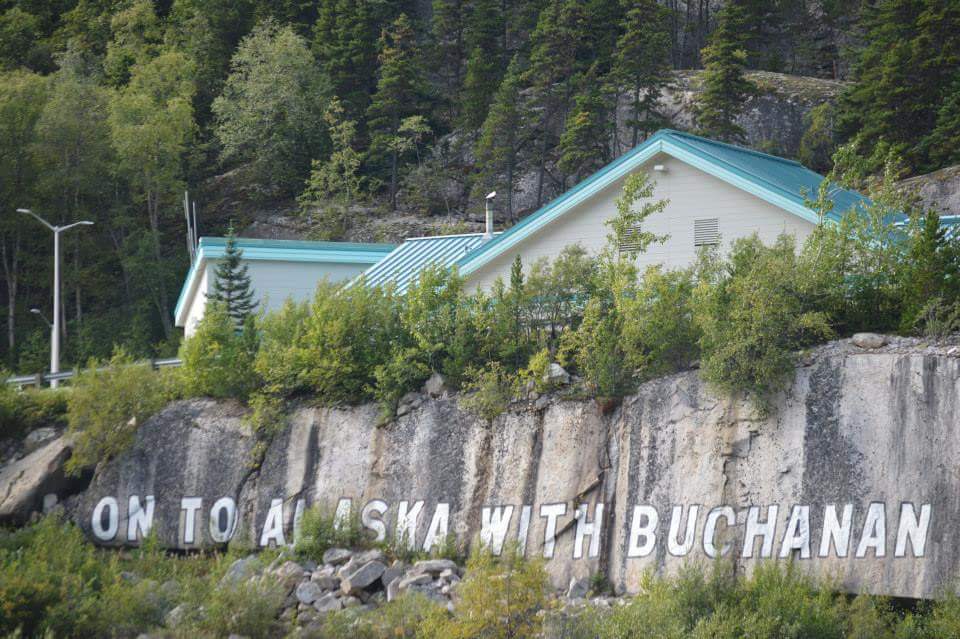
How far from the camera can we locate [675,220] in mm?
25234

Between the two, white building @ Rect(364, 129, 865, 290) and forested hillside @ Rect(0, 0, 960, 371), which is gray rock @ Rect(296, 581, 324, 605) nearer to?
white building @ Rect(364, 129, 865, 290)

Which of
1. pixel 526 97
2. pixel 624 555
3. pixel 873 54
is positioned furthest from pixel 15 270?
pixel 624 555

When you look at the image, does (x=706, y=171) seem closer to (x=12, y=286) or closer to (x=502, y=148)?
(x=502, y=148)

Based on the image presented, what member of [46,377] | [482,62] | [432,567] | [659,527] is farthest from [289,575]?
[482,62]

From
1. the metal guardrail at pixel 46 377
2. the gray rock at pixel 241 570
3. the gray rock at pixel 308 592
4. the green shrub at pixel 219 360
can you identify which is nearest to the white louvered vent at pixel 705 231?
the green shrub at pixel 219 360

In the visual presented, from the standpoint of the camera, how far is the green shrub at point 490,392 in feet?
72.0

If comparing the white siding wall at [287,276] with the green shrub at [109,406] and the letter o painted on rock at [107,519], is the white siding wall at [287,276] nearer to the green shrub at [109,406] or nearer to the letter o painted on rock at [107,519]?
the green shrub at [109,406]

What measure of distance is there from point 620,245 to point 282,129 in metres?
43.9

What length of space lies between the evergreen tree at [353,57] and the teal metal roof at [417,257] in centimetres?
3393

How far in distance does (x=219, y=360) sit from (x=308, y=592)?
24.8ft

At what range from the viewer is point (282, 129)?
2515 inches

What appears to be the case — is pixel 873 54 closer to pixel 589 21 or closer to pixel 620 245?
pixel 589 21

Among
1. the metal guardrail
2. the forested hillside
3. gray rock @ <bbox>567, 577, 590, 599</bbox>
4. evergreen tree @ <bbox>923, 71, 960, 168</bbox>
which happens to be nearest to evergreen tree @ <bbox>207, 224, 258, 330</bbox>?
the metal guardrail

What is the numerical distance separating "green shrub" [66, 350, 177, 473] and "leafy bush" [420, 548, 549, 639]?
1148cm
